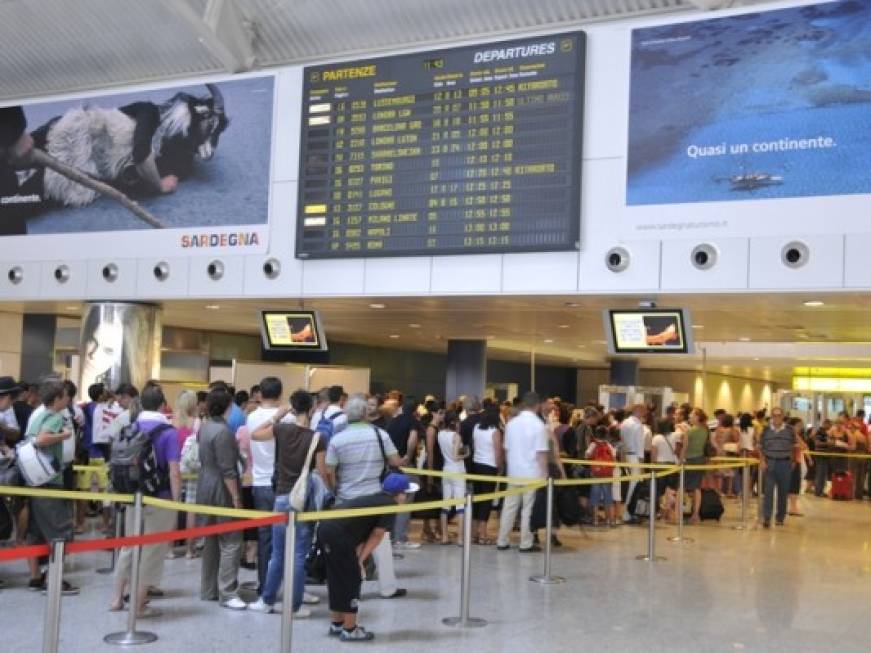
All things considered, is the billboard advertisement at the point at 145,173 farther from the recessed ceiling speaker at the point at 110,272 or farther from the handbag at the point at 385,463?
the handbag at the point at 385,463

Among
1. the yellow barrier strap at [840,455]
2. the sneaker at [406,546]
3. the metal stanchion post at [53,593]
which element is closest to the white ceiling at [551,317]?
the yellow barrier strap at [840,455]

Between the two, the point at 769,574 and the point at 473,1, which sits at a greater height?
the point at 473,1

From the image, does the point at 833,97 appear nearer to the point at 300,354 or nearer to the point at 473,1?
the point at 473,1

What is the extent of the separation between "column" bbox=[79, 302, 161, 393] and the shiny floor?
495 centimetres

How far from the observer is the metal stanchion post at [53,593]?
176 inches

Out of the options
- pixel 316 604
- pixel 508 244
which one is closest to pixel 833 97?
pixel 508 244

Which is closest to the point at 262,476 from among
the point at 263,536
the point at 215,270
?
the point at 263,536

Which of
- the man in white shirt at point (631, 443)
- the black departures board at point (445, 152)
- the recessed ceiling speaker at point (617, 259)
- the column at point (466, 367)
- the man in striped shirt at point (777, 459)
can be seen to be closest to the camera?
the recessed ceiling speaker at point (617, 259)

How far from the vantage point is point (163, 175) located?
1330 cm

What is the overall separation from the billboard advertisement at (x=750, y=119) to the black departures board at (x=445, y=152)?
2.67ft

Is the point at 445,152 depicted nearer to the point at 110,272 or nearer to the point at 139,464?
the point at 110,272

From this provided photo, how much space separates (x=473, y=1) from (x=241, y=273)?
182 inches

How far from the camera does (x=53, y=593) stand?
4539 mm

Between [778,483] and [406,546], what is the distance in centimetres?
635
